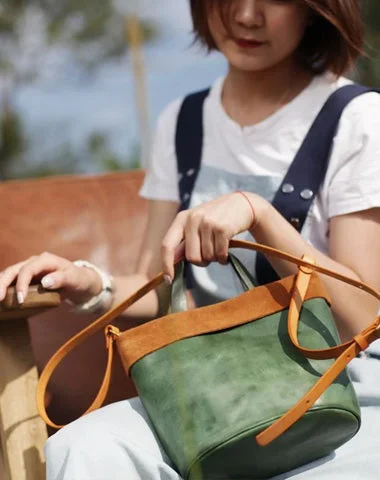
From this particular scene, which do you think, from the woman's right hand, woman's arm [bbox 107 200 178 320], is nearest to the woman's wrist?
the woman's right hand

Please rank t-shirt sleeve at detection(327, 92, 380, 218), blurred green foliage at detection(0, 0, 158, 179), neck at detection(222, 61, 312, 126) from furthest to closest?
1. blurred green foliage at detection(0, 0, 158, 179)
2. neck at detection(222, 61, 312, 126)
3. t-shirt sleeve at detection(327, 92, 380, 218)

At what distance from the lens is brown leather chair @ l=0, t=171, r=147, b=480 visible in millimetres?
1852

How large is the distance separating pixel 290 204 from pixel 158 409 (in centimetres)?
49

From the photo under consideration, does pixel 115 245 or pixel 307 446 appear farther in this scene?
pixel 115 245

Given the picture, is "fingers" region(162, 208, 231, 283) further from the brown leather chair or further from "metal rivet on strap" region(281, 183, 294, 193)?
the brown leather chair

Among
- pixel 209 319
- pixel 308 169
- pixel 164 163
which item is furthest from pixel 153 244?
pixel 209 319

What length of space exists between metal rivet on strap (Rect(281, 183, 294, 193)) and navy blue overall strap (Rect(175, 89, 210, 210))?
222 mm

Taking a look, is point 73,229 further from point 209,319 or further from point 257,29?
point 209,319

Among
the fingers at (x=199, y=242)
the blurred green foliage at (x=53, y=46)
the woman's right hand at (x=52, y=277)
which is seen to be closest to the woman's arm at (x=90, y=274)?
the woman's right hand at (x=52, y=277)

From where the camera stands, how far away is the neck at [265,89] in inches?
68.6

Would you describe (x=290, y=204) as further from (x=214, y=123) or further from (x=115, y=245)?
(x=115, y=245)

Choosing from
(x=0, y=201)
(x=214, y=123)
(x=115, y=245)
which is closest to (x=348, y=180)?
(x=214, y=123)

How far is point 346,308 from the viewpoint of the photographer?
1.48 meters

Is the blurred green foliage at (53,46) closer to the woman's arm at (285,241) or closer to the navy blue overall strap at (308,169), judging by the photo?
the navy blue overall strap at (308,169)
